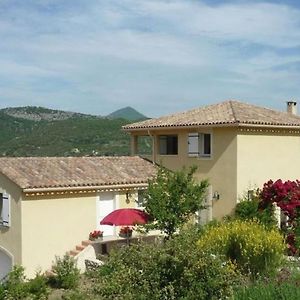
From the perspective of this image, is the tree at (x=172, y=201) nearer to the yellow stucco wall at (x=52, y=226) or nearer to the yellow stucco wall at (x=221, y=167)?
the yellow stucco wall at (x=52, y=226)

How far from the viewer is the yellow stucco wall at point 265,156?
28750 mm

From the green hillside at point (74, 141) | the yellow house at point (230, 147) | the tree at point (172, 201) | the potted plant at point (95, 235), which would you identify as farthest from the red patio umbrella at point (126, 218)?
the green hillside at point (74, 141)

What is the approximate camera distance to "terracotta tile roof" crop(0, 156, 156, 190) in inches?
1025

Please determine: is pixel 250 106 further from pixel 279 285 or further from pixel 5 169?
pixel 279 285

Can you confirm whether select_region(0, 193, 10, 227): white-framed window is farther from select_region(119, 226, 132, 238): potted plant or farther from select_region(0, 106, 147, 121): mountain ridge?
select_region(0, 106, 147, 121): mountain ridge

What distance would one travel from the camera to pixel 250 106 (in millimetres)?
33219

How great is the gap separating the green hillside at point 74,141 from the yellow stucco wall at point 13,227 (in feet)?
137

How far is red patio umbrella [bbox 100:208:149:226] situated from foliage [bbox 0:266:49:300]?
16.5ft

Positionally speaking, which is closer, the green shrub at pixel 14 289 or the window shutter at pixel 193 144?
the green shrub at pixel 14 289

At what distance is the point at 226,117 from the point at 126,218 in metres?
8.11

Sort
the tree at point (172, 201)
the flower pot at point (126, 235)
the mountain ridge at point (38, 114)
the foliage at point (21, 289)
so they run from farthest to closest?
1. the mountain ridge at point (38, 114)
2. the flower pot at point (126, 235)
3. the tree at point (172, 201)
4. the foliage at point (21, 289)

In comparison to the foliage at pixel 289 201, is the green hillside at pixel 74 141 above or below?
above

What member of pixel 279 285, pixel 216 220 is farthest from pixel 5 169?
pixel 279 285

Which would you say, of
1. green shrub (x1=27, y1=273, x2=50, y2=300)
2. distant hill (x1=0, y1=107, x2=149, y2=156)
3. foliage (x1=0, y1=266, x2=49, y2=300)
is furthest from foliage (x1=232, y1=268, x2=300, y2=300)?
distant hill (x1=0, y1=107, x2=149, y2=156)
